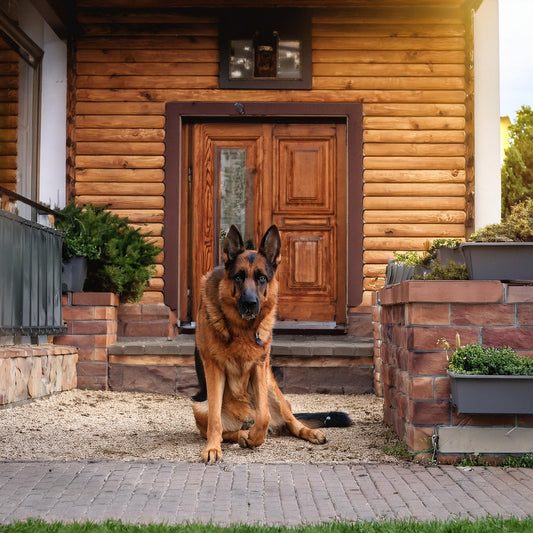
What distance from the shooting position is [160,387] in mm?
7504

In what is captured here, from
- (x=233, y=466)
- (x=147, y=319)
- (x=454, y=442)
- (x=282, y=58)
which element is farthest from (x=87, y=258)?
(x=454, y=442)

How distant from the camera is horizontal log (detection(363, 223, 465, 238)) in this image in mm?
8805

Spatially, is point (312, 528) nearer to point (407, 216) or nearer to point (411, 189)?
point (407, 216)

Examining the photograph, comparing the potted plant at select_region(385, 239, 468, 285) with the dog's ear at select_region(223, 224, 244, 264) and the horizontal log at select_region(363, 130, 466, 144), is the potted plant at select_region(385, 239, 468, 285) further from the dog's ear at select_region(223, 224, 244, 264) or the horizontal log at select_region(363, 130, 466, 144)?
the horizontal log at select_region(363, 130, 466, 144)

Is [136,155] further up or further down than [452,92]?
further down

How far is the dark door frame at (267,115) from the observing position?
8.77 metres

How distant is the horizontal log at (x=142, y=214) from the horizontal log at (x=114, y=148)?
66 centimetres

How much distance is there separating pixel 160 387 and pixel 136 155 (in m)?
2.84

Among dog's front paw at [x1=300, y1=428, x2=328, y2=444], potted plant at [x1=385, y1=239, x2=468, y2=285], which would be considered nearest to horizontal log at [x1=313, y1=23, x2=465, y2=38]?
potted plant at [x1=385, y1=239, x2=468, y2=285]

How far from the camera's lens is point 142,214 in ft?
29.0

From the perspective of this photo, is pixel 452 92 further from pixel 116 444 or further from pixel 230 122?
pixel 116 444

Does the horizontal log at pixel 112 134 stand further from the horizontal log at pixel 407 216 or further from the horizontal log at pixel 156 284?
the horizontal log at pixel 407 216

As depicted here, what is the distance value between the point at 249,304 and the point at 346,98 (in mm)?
4995

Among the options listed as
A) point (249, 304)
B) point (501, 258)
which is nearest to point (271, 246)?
point (249, 304)
